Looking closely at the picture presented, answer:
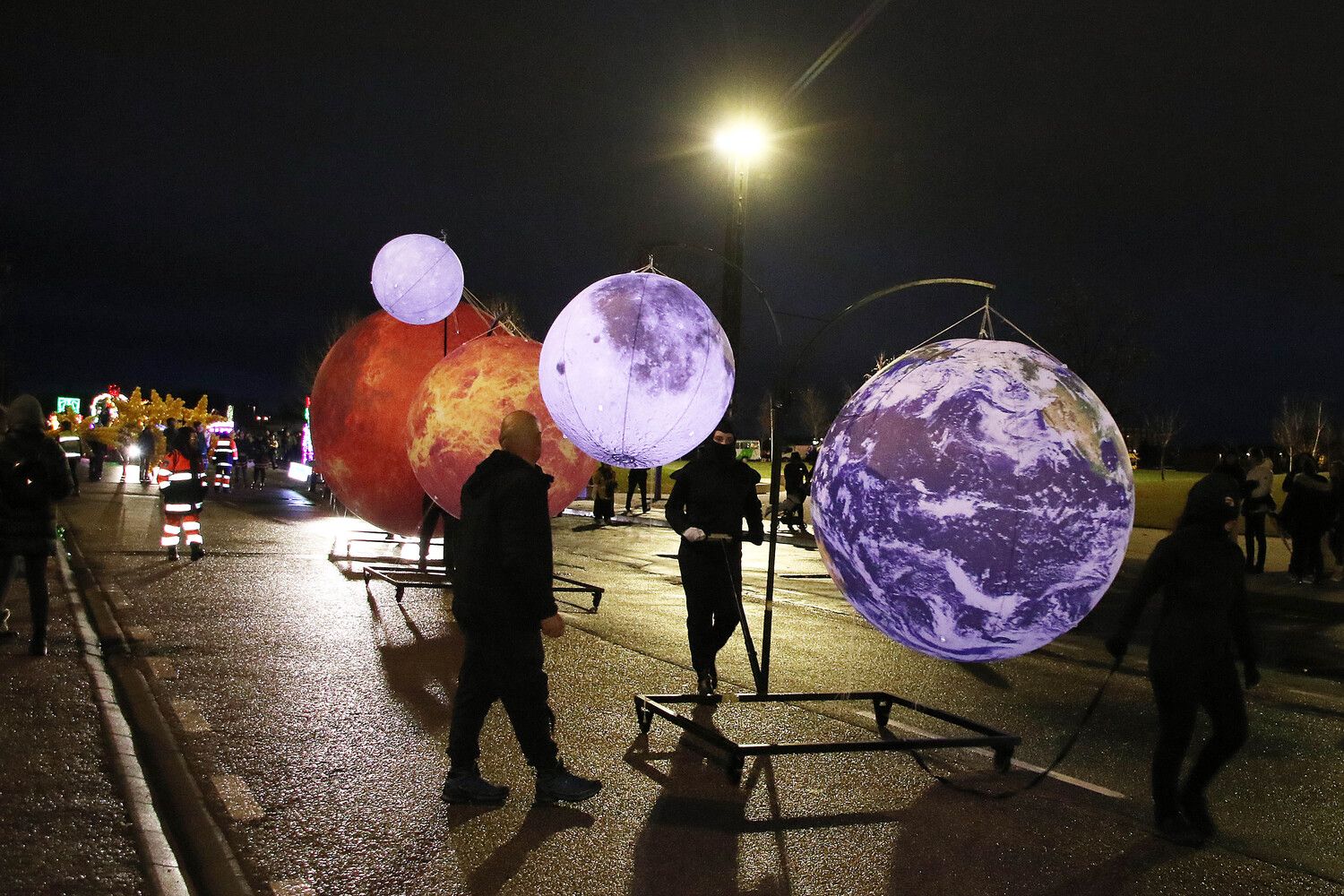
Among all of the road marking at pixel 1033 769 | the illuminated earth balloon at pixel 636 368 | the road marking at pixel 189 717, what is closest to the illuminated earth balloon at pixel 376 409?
the road marking at pixel 189 717

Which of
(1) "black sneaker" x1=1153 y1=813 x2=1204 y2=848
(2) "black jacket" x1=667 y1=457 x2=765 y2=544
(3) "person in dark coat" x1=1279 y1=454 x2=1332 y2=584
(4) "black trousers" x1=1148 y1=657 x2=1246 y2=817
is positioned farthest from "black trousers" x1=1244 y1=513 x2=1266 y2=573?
(1) "black sneaker" x1=1153 y1=813 x2=1204 y2=848

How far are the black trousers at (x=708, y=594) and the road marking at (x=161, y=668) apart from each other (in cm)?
352

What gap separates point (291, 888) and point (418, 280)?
591 cm

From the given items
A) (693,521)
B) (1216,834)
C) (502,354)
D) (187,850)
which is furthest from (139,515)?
(1216,834)

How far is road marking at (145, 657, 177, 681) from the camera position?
281 inches

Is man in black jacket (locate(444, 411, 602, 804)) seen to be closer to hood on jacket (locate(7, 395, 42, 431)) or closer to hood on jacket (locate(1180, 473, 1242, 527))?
hood on jacket (locate(1180, 473, 1242, 527))

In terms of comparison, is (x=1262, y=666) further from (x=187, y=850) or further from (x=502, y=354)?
(x=187, y=850)

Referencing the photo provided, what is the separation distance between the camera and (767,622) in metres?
6.41

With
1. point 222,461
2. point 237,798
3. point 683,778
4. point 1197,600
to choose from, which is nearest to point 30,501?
point 237,798

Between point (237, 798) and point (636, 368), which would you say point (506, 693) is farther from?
point (636, 368)

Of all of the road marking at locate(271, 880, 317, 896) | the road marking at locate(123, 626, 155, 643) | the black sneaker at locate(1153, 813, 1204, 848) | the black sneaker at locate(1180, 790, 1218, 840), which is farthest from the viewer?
the road marking at locate(123, 626, 155, 643)

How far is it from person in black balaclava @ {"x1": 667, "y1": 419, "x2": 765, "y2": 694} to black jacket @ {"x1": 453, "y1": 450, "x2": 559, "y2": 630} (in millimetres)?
2277

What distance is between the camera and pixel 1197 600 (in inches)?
187

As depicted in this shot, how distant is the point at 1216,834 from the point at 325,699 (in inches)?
196
